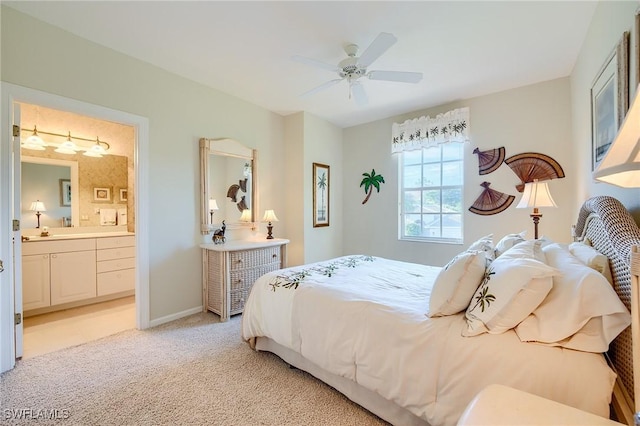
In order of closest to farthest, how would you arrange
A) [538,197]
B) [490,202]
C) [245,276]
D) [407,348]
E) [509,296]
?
[509,296] < [407,348] < [538,197] < [245,276] < [490,202]

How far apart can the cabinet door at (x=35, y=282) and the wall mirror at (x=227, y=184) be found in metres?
1.75

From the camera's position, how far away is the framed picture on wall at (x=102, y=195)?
13.1 ft

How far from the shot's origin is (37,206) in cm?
350

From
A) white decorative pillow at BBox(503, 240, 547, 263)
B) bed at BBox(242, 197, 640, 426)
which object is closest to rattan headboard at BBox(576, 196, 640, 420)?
bed at BBox(242, 197, 640, 426)

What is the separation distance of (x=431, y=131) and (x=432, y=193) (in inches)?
33.5

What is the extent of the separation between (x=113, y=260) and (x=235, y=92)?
8.84 ft

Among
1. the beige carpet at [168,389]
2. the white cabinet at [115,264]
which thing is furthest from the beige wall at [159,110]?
the white cabinet at [115,264]

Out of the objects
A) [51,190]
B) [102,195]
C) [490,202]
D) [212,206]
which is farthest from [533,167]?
[51,190]

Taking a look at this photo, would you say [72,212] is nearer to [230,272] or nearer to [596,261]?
[230,272]

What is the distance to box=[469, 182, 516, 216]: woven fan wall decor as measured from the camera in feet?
11.0

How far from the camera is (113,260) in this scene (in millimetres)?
3678

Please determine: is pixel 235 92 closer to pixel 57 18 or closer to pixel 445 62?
pixel 57 18

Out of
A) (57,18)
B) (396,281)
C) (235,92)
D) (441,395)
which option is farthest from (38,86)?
(441,395)

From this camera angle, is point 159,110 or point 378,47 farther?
point 159,110
